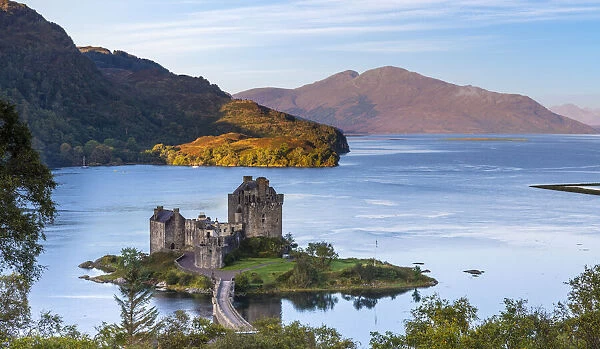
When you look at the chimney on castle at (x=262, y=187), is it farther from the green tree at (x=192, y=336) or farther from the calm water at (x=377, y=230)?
the green tree at (x=192, y=336)

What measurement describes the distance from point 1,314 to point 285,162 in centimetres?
17209

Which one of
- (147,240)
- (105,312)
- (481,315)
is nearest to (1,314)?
(105,312)

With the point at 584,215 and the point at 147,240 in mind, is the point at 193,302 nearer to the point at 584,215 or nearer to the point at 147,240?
the point at 147,240

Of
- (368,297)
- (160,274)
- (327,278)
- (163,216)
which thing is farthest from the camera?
(163,216)

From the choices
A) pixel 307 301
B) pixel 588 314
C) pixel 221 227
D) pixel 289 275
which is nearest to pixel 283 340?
pixel 588 314

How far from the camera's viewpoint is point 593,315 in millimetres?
26062

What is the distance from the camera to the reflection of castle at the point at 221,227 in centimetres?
5912

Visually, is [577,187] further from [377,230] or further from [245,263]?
[245,263]

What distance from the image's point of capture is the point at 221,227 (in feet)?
207

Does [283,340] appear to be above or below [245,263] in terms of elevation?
above

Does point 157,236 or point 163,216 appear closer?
point 157,236

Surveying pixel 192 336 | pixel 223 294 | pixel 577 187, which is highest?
pixel 192 336

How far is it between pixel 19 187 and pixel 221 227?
1626 inches

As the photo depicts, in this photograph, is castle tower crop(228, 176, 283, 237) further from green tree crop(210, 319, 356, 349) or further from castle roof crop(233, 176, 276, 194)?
green tree crop(210, 319, 356, 349)
